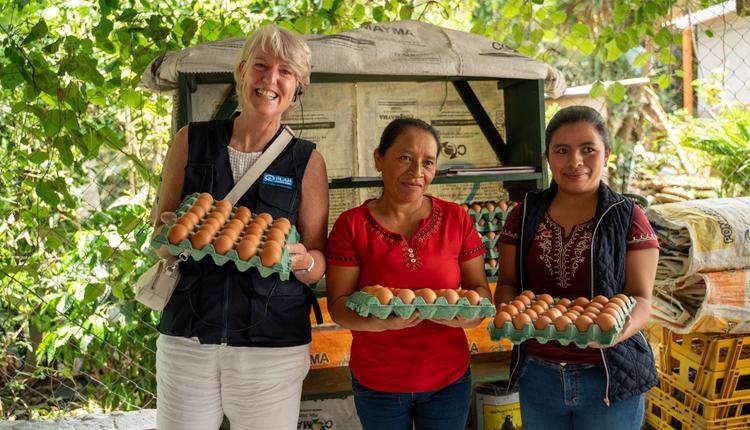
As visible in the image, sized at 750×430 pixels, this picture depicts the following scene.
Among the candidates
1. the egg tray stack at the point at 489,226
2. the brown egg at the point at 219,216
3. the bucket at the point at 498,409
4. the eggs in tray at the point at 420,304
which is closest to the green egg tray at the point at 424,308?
the eggs in tray at the point at 420,304

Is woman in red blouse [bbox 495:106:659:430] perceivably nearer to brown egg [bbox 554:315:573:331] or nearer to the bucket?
brown egg [bbox 554:315:573:331]

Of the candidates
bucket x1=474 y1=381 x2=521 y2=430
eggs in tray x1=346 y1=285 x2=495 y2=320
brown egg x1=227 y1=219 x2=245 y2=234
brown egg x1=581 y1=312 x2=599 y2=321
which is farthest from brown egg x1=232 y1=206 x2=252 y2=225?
bucket x1=474 y1=381 x2=521 y2=430

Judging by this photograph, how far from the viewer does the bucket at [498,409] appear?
2.96m

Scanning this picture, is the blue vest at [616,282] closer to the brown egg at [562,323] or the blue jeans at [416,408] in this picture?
the brown egg at [562,323]

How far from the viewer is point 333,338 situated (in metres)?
2.83

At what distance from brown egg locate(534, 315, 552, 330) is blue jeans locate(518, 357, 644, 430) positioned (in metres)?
0.21

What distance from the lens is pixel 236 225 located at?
1831mm

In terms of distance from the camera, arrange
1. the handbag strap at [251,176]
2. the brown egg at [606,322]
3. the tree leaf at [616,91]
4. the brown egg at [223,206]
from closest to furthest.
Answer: the brown egg at [606,322] < the brown egg at [223,206] < the handbag strap at [251,176] < the tree leaf at [616,91]

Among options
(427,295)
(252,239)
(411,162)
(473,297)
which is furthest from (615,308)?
(252,239)

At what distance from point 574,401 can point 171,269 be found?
121 centimetres

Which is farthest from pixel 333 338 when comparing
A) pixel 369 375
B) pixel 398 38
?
pixel 398 38

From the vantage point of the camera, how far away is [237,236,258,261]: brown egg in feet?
5.67

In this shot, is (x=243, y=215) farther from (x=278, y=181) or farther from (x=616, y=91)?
(x=616, y=91)

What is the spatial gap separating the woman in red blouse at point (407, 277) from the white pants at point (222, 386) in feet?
0.81
